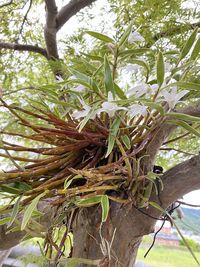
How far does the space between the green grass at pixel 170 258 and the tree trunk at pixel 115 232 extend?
0.47 m

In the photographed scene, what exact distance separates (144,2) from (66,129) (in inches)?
14.6

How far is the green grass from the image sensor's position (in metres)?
0.83

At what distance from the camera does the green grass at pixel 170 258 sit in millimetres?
830

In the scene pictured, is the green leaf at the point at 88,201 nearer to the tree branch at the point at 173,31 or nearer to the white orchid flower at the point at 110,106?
the white orchid flower at the point at 110,106

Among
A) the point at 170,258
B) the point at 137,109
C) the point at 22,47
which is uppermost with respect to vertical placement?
the point at 22,47

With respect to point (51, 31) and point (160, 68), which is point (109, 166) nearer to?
point (160, 68)

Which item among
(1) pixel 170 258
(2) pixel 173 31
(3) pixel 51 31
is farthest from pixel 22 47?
Result: (1) pixel 170 258

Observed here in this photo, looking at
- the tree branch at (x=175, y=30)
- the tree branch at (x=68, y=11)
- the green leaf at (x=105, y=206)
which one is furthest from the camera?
the tree branch at (x=68, y=11)

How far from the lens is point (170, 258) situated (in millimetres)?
864

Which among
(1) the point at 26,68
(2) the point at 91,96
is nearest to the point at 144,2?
(2) the point at 91,96

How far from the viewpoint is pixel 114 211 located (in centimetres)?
36

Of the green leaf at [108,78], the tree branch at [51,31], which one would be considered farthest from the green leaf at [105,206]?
the tree branch at [51,31]

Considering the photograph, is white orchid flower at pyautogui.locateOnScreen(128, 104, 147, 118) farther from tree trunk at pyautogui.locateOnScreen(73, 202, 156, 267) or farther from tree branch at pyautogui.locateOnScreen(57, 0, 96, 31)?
tree branch at pyautogui.locateOnScreen(57, 0, 96, 31)

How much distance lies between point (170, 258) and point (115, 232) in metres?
0.58
